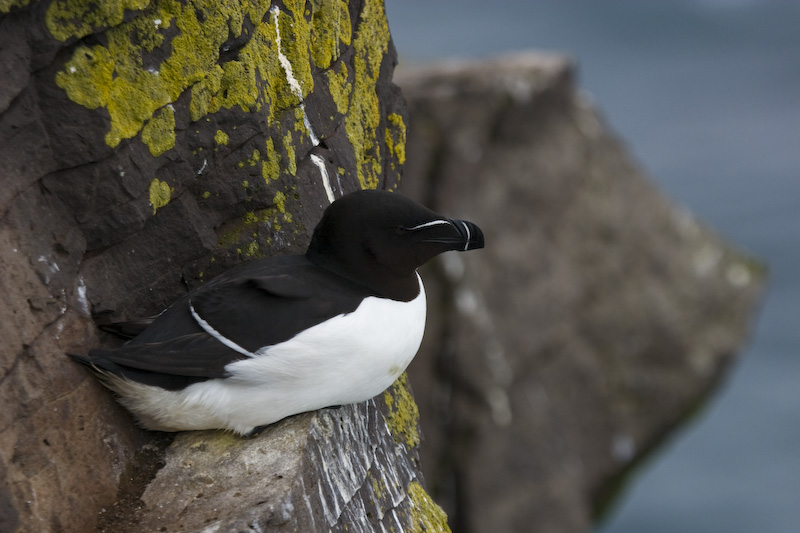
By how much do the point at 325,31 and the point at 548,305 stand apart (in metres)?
6.26

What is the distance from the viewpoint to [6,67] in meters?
2.81

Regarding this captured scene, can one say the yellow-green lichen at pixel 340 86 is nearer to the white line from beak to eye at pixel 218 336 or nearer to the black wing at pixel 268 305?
the black wing at pixel 268 305

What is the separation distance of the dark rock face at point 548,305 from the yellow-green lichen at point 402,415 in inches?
194

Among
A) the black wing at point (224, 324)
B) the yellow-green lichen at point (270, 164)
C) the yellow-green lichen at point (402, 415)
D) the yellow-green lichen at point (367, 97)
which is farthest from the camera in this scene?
the yellow-green lichen at point (367, 97)

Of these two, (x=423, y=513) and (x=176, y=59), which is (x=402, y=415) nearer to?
(x=423, y=513)

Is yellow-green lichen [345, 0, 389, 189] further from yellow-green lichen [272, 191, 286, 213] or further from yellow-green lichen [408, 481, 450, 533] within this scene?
yellow-green lichen [408, 481, 450, 533]

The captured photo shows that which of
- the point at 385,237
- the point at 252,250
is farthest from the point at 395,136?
the point at 385,237

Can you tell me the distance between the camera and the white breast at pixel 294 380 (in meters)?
3.08

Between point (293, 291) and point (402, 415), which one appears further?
point (402, 415)

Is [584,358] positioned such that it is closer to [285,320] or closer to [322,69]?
[322,69]

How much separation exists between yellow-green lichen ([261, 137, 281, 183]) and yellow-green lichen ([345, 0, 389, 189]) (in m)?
0.52

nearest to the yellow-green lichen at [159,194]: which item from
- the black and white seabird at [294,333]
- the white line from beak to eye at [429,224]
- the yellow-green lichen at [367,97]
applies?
the black and white seabird at [294,333]

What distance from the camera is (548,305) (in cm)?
978

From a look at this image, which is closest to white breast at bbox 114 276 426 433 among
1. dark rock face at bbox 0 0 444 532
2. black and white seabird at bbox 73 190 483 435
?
black and white seabird at bbox 73 190 483 435
